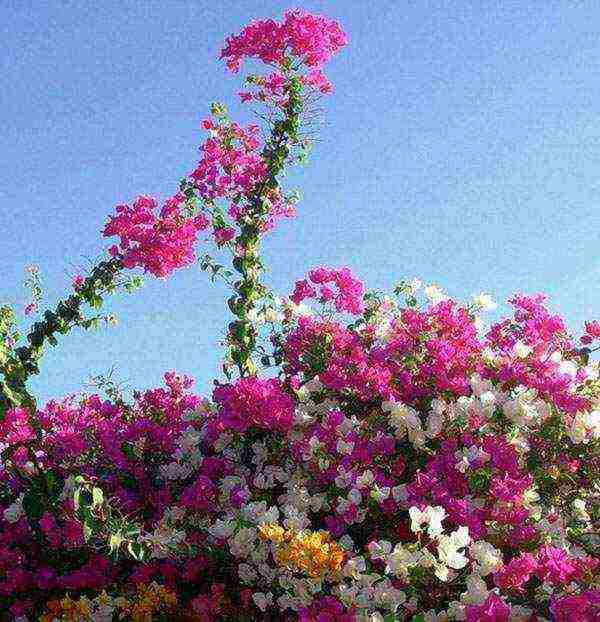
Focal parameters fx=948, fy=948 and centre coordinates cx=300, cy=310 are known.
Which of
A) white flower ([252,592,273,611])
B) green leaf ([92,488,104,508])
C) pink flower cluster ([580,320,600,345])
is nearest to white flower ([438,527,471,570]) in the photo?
white flower ([252,592,273,611])

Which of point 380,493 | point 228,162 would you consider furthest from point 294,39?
point 380,493

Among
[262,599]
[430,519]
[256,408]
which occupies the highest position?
[256,408]

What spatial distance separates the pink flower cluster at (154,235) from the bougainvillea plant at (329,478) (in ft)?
3.35

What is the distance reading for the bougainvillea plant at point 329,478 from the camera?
168 inches

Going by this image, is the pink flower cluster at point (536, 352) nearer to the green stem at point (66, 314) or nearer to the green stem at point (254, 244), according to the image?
the green stem at point (254, 244)

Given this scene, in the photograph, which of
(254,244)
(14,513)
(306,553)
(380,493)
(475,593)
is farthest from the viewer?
(254,244)

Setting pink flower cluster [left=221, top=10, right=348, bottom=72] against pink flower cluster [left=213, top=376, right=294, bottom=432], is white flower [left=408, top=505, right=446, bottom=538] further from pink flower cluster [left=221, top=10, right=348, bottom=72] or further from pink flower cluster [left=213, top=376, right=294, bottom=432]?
pink flower cluster [left=221, top=10, right=348, bottom=72]

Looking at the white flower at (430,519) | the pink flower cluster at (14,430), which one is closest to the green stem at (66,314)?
the pink flower cluster at (14,430)

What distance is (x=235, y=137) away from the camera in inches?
304

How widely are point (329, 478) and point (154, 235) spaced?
3710mm

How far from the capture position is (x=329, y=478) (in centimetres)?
503

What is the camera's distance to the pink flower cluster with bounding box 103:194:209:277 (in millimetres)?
7988

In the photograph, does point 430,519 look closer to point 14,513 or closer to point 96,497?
point 96,497

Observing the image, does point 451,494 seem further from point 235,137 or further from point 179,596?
point 235,137
